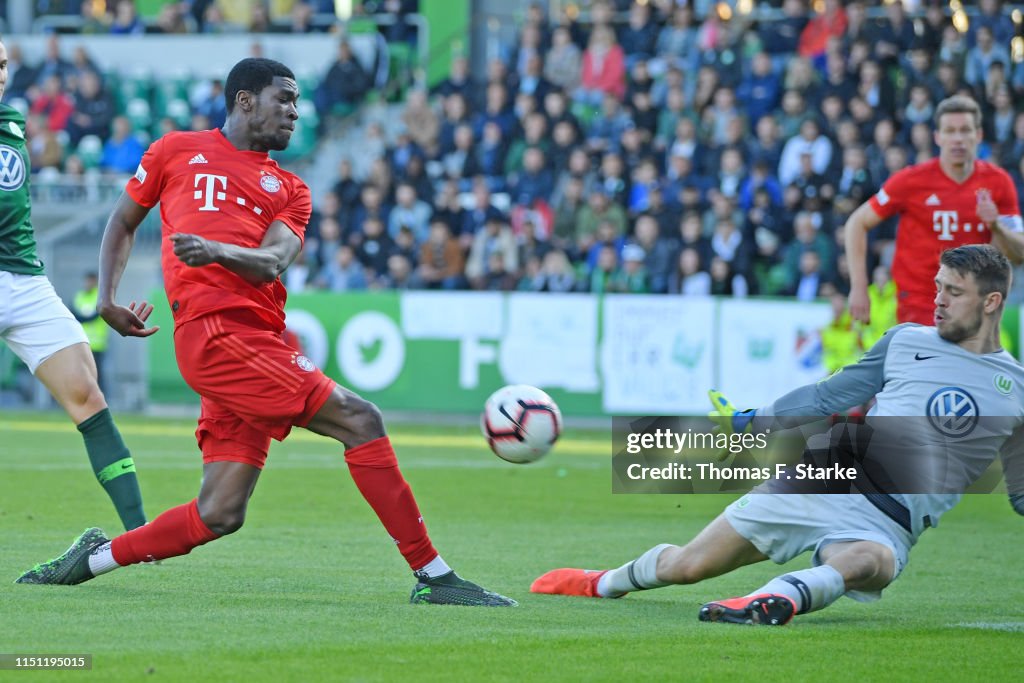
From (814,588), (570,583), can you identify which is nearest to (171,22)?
(570,583)

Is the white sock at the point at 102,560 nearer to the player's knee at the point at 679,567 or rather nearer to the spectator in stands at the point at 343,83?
the player's knee at the point at 679,567

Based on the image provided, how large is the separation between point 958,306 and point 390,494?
2.29 meters

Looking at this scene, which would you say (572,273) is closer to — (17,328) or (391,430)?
(391,430)

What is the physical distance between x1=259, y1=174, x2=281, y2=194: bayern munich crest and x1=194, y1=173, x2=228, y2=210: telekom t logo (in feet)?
0.51

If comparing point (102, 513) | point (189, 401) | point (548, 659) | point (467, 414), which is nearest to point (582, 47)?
point (467, 414)

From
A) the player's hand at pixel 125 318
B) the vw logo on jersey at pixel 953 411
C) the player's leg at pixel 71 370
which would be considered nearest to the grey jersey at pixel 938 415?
the vw logo on jersey at pixel 953 411

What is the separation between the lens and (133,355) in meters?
21.8

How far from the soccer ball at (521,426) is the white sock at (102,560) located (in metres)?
1.64

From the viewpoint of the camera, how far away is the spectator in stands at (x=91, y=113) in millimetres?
24578

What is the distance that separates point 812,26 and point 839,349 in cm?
559

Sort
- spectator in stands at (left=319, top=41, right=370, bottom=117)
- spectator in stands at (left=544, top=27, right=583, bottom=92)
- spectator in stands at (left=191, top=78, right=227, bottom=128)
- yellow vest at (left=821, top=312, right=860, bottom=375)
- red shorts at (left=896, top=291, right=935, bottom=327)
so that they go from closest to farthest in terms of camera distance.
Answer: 1. red shorts at (left=896, top=291, right=935, bottom=327)
2. yellow vest at (left=821, top=312, right=860, bottom=375)
3. spectator in stands at (left=544, top=27, right=583, bottom=92)
4. spectator in stands at (left=191, top=78, right=227, bottom=128)
5. spectator in stands at (left=319, top=41, right=370, bottom=117)

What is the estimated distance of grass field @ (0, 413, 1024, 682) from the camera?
5.04 m

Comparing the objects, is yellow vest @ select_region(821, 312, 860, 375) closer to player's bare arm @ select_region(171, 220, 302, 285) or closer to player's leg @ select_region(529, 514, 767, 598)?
player's leg @ select_region(529, 514, 767, 598)

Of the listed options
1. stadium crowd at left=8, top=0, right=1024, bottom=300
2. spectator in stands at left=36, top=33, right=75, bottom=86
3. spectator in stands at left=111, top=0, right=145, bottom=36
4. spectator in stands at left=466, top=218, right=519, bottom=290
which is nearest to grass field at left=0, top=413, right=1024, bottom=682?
stadium crowd at left=8, top=0, right=1024, bottom=300
